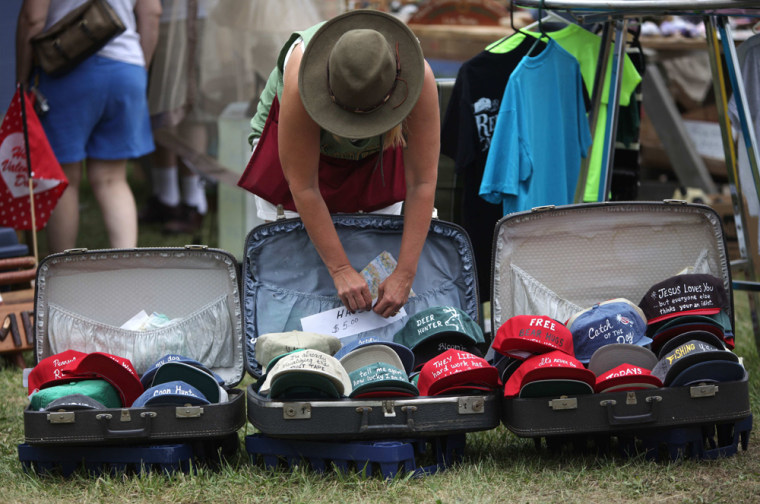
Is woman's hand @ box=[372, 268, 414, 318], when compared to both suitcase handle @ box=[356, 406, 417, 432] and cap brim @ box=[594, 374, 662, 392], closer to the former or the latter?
suitcase handle @ box=[356, 406, 417, 432]

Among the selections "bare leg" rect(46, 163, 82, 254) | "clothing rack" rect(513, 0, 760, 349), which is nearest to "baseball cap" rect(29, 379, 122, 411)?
"clothing rack" rect(513, 0, 760, 349)

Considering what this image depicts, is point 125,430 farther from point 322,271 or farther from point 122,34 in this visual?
point 122,34

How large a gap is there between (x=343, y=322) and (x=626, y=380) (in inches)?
38.1

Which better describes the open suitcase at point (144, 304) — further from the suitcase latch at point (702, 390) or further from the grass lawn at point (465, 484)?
the suitcase latch at point (702, 390)

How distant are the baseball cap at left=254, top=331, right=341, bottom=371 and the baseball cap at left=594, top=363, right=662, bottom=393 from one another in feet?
2.64

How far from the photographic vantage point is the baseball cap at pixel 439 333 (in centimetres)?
287

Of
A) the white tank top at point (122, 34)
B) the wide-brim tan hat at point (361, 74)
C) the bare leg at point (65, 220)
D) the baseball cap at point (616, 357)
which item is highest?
the white tank top at point (122, 34)

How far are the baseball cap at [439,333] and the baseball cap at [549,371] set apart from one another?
14.3 inches

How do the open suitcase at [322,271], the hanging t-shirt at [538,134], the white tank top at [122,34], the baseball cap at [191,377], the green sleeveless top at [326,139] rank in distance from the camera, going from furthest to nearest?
the white tank top at [122,34] < the hanging t-shirt at [538,134] < the open suitcase at [322,271] < the green sleeveless top at [326,139] < the baseball cap at [191,377]

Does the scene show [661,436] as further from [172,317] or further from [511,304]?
[172,317]

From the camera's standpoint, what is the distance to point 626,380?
2.53 m

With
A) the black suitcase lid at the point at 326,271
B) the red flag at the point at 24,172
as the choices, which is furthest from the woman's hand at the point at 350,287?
the red flag at the point at 24,172

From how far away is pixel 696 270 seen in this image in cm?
317

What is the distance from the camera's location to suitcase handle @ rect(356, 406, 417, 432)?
96.7 inches
